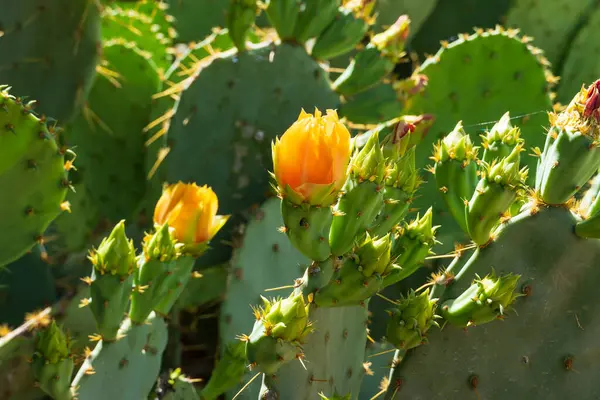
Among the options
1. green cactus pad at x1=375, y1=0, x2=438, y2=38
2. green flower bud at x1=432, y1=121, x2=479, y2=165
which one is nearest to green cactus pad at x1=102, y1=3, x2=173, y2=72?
green cactus pad at x1=375, y1=0, x2=438, y2=38

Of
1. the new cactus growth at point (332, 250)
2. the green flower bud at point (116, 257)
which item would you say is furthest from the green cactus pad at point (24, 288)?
the new cactus growth at point (332, 250)

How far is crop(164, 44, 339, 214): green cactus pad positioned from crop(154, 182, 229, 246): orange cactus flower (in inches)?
23.0

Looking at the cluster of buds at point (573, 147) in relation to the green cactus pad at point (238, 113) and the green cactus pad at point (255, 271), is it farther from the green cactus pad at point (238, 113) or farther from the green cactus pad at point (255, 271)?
the green cactus pad at point (238, 113)

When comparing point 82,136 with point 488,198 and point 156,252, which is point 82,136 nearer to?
point 156,252

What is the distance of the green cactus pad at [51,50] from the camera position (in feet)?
5.92

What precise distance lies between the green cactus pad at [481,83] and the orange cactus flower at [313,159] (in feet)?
3.55

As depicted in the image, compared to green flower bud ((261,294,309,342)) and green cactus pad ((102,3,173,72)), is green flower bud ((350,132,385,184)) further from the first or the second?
green cactus pad ((102,3,173,72))

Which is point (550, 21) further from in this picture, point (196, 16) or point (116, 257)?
point (116, 257)

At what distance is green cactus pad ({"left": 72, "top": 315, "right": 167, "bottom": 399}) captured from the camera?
1230 millimetres

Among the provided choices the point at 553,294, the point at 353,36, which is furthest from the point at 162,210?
the point at 353,36

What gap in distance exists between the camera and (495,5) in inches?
100

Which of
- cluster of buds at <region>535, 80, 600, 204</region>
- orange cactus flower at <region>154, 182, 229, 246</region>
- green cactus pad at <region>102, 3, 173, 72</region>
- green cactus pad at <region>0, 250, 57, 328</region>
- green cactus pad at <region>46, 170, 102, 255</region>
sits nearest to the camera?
cluster of buds at <region>535, 80, 600, 204</region>

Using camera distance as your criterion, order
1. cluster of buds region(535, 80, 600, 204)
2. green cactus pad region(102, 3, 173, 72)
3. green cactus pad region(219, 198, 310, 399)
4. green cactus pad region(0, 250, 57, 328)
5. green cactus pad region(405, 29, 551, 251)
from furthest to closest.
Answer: green cactus pad region(102, 3, 173, 72)
green cactus pad region(405, 29, 551, 251)
green cactus pad region(0, 250, 57, 328)
green cactus pad region(219, 198, 310, 399)
cluster of buds region(535, 80, 600, 204)

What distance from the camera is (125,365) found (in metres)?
1.27
